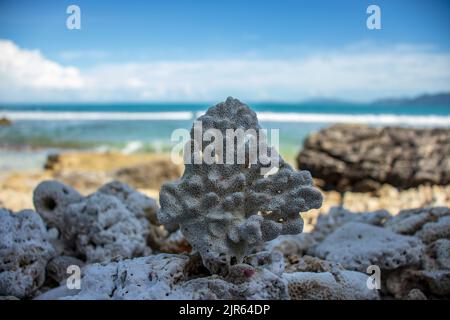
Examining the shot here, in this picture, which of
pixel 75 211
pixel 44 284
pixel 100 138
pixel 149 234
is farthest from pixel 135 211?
pixel 100 138

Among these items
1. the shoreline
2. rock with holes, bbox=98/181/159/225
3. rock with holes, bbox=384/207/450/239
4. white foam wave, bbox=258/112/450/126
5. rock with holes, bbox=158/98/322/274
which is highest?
white foam wave, bbox=258/112/450/126

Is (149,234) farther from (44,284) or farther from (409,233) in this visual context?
(409,233)

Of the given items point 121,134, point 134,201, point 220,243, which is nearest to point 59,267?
point 134,201

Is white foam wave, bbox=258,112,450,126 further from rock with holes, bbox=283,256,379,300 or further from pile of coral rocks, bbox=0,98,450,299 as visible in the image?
rock with holes, bbox=283,256,379,300

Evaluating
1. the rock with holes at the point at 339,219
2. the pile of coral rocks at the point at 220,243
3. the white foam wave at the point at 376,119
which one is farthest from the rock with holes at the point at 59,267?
the white foam wave at the point at 376,119

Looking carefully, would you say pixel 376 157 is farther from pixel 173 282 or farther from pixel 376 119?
pixel 376 119

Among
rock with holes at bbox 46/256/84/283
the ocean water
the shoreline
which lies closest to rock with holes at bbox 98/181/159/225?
rock with holes at bbox 46/256/84/283

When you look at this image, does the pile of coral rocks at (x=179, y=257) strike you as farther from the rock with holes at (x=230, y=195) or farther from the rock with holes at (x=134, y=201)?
the rock with holes at (x=230, y=195)

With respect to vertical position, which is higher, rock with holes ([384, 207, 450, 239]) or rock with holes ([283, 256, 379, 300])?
rock with holes ([384, 207, 450, 239])
